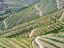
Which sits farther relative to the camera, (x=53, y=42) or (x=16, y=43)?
(x=16, y=43)

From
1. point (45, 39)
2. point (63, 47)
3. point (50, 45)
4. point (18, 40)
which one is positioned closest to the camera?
point (63, 47)

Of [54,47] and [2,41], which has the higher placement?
[2,41]

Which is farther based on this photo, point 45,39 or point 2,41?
point 2,41

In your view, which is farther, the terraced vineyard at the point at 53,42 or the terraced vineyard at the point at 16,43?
the terraced vineyard at the point at 16,43

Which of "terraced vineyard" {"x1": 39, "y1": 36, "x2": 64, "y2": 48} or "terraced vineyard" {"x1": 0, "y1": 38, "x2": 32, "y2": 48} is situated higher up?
"terraced vineyard" {"x1": 0, "y1": 38, "x2": 32, "y2": 48}

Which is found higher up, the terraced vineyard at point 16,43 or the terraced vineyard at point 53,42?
the terraced vineyard at point 16,43

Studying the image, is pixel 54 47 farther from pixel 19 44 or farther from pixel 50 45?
pixel 19 44

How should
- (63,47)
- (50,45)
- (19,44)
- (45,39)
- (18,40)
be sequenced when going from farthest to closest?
1. (18,40)
2. (19,44)
3. (45,39)
4. (50,45)
5. (63,47)

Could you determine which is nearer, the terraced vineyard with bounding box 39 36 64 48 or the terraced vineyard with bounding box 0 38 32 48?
the terraced vineyard with bounding box 39 36 64 48

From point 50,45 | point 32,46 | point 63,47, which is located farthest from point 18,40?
point 63,47

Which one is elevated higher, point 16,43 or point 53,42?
point 16,43
